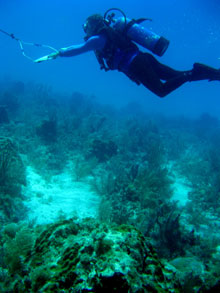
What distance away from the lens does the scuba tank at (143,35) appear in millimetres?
5910

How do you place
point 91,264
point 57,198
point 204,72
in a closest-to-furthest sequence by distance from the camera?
point 91,264 < point 204,72 < point 57,198

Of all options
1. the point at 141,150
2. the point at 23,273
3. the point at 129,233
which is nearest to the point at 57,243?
the point at 23,273

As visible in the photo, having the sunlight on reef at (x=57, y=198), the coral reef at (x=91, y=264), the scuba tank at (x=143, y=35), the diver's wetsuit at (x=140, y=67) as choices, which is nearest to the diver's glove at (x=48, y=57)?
the diver's wetsuit at (x=140, y=67)

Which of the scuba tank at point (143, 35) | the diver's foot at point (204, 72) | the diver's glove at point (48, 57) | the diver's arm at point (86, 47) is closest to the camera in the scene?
the diver's glove at point (48, 57)

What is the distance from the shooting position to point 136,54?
5867 mm

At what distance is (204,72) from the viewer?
5.81m

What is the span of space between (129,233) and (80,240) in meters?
0.50

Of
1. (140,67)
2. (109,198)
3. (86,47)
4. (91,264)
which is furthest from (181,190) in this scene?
(91,264)

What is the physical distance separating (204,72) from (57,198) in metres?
5.97

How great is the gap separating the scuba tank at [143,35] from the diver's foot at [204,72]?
3.72ft

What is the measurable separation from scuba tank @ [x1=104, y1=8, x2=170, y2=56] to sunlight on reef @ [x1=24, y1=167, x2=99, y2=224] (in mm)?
5237

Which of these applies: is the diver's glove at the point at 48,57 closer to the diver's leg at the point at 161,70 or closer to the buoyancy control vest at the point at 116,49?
the buoyancy control vest at the point at 116,49

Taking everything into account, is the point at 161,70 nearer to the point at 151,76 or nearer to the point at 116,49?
the point at 151,76

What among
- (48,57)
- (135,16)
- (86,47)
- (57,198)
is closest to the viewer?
(48,57)
